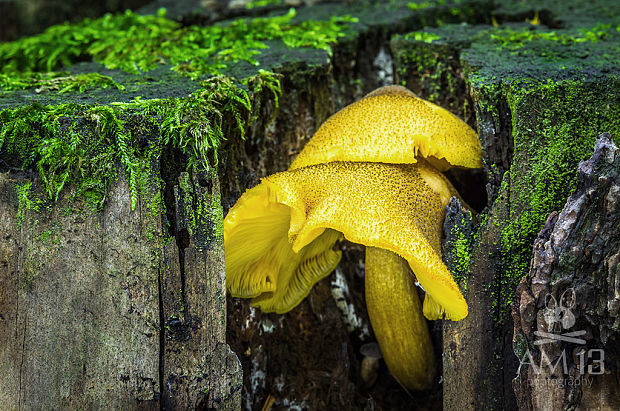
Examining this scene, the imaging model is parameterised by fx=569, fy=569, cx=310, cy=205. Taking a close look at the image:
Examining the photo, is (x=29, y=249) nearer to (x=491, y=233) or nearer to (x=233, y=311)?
(x=233, y=311)

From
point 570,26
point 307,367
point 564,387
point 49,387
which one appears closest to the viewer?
point 564,387

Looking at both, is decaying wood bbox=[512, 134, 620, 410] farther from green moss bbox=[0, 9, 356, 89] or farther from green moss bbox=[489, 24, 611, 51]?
green moss bbox=[0, 9, 356, 89]

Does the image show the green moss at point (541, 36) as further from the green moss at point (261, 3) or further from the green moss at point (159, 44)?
the green moss at point (261, 3)

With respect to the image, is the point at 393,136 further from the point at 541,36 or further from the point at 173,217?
the point at 541,36

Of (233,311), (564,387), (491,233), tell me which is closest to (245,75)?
→ (233,311)

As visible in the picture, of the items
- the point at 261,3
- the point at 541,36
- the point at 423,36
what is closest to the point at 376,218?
the point at 423,36

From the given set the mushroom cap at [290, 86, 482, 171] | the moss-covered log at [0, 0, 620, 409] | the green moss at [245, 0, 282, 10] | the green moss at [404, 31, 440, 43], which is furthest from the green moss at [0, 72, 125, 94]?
the green moss at [245, 0, 282, 10]

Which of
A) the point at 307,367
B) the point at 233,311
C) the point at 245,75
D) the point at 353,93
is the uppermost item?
the point at 245,75

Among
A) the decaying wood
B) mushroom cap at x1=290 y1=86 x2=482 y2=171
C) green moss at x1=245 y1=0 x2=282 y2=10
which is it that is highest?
green moss at x1=245 y1=0 x2=282 y2=10
